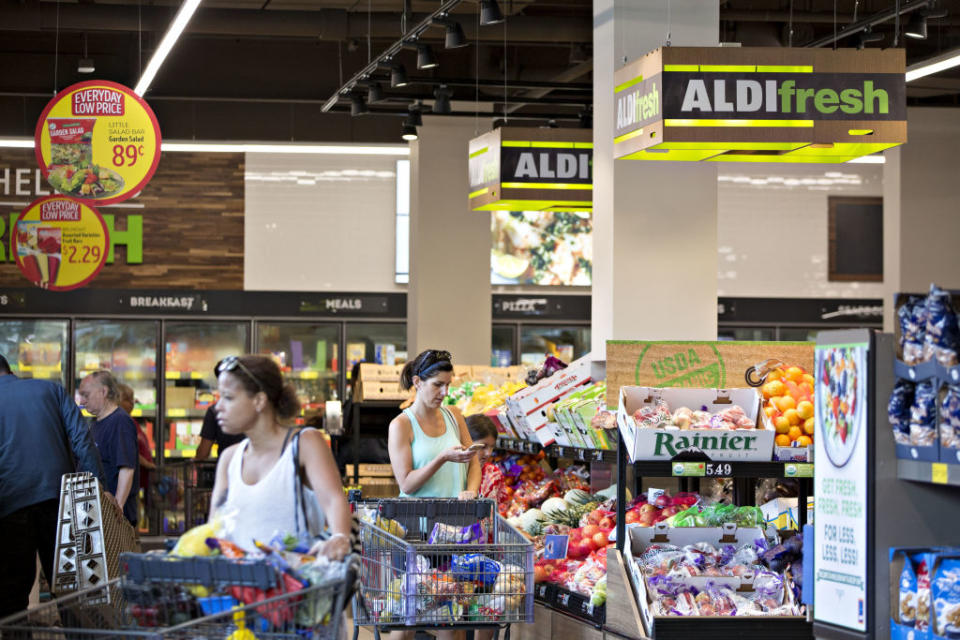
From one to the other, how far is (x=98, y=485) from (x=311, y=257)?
330 inches

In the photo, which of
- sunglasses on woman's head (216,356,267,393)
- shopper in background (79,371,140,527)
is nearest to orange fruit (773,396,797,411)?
sunglasses on woman's head (216,356,267,393)

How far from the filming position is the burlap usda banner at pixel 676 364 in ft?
19.1

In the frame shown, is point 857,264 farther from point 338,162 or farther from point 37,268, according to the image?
point 37,268

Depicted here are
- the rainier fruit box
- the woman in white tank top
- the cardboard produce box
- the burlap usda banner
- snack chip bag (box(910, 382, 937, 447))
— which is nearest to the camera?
snack chip bag (box(910, 382, 937, 447))

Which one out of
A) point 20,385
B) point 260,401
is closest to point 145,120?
point 20,385

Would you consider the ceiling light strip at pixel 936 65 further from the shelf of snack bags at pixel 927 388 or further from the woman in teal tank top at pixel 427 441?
the shelf of snack bags at pixel 927 388

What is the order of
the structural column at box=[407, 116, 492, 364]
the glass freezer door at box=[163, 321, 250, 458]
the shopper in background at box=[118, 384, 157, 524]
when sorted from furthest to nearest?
the glass freezer door at box=[163, 321, 250, 458]
the structural column at box=[407, 116, 492, 364]
the shopper in background at box=[118, 384, 157, 524]

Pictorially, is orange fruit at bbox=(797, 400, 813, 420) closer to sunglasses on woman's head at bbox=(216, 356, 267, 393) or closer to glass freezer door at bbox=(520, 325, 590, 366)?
sunglasses on woman's head at bbox=(216, 356, 267, 393)

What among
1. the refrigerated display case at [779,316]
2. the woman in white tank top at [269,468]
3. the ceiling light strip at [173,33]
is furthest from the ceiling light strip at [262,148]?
the woman in white tank top at [269,468]

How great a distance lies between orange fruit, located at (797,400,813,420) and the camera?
5109mm

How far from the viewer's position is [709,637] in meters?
4.44

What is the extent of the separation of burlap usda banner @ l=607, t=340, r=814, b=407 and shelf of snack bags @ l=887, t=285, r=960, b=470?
2.58m

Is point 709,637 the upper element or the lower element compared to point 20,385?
lower

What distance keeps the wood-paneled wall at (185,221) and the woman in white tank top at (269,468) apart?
1047cm
